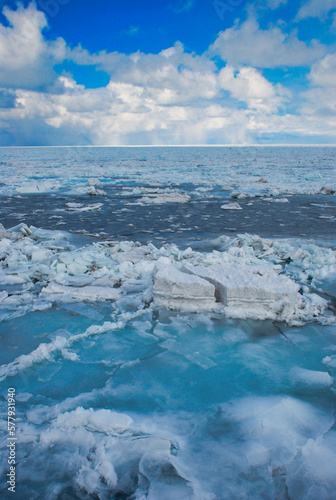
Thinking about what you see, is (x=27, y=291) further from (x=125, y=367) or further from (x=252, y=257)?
(x=252, y=257)

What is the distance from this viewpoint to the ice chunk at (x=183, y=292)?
3.88 metres

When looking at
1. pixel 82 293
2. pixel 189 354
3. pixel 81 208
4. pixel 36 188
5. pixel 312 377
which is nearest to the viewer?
pixel 312 377

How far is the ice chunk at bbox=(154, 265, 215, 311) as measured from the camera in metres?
3.88

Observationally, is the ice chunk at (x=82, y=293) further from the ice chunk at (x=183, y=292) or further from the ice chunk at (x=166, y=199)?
the ice chunk at (x=166, y=199)

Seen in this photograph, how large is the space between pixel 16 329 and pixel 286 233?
659 centimetres

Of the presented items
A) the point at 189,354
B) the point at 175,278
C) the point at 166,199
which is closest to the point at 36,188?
the point at 166,199

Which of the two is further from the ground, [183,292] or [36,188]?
[36,188]

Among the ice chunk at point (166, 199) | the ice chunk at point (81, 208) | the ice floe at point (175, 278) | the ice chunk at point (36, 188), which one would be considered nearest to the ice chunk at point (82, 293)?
the ice floe at point (175, 278)

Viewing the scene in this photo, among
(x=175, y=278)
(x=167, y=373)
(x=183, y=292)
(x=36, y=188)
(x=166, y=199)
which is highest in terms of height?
(x=36, y=188)

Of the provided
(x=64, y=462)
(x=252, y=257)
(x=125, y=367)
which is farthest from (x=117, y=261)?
(x=64, y=462)

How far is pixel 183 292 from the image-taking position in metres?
3.89

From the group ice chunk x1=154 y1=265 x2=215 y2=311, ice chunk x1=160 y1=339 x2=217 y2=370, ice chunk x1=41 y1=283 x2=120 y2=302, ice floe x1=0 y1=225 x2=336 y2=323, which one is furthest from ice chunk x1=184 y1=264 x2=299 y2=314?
ice chunk x1=41 y1=283 x2=120 y2=302

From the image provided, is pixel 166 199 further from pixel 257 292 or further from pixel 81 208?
pixel 257 292

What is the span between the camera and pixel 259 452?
6.77 feet
